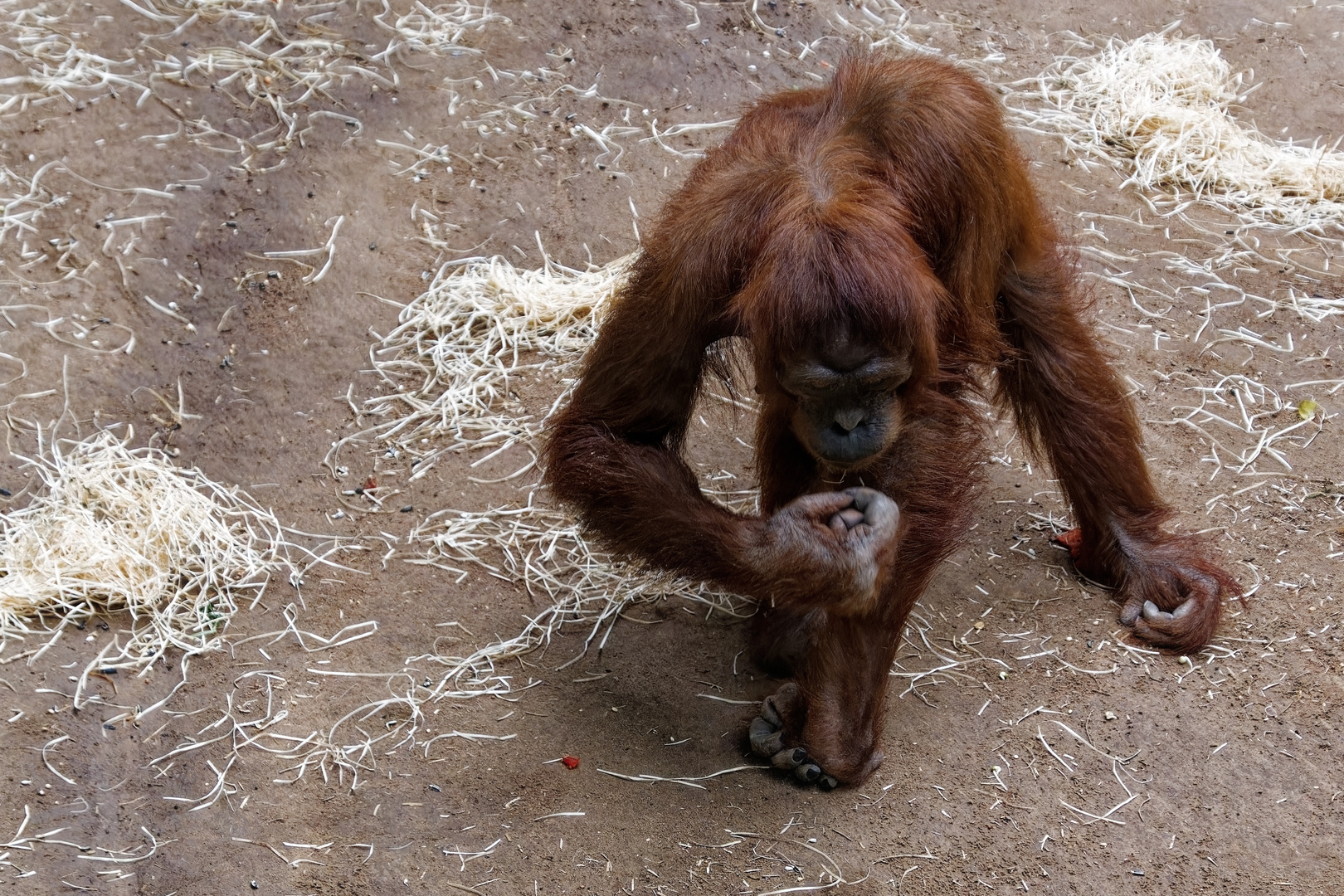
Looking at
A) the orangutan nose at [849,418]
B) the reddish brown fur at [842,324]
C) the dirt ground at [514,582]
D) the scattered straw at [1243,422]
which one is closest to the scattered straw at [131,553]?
the dirt ground at [514,582]

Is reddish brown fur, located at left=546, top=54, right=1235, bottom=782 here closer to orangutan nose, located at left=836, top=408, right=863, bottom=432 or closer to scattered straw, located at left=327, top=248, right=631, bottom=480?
orangutan nose, located at left=836, top=408, right=863, bottom=432

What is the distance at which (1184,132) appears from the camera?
5723 millimetres

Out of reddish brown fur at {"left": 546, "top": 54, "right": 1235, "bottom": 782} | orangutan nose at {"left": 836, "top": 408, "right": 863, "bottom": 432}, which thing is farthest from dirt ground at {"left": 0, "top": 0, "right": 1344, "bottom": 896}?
orangutan nose at {"left": 836, "top": 408, "right": 863, "bottom": 432}

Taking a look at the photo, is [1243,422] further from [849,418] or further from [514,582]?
[514,582]

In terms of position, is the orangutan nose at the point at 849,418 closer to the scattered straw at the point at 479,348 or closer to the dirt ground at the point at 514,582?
the dirt ground at the point at 514,582

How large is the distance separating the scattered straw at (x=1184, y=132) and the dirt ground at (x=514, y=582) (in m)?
0.16

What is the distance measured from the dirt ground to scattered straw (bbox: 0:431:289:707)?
9 centimetres

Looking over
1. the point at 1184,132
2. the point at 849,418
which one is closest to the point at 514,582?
the point at 849,418

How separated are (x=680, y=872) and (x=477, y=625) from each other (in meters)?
1.15

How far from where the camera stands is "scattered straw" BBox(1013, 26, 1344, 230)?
5.50m

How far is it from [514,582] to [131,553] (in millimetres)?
1202

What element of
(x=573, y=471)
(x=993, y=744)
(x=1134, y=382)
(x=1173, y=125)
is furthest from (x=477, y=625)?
(x=1173, y=125)

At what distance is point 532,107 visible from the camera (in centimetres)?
574

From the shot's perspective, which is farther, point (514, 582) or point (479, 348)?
point (479, 348)
